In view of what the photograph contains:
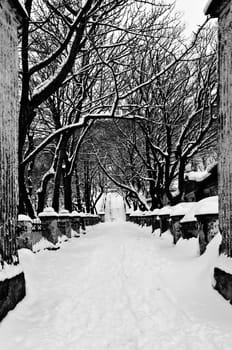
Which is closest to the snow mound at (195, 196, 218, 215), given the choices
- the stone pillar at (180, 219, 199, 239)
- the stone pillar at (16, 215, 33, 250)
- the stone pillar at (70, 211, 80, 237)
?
the stone pillar at (180, 219, 199, 239)

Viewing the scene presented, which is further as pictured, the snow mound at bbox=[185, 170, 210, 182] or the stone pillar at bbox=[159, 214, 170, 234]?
the snow mound at bbox=[185, 170, 210, 182]

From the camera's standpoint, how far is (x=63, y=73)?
11219 millimetres

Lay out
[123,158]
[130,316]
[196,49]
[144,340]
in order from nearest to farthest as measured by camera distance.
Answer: [144,340] → [130,316] → [196,49] → [123,158]

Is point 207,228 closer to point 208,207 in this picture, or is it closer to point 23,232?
point 208,207

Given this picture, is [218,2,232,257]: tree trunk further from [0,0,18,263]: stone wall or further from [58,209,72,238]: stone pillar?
[58,209,72,238]: stone pillar

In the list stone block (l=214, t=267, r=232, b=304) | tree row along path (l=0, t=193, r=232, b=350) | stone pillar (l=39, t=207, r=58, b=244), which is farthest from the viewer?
stone pillar (l=39, t=207, r=58, b=244)

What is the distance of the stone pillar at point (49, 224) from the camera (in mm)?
13930

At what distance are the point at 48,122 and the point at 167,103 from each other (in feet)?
20.7

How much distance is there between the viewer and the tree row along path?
4.36 metres

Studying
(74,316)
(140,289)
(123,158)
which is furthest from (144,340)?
(123,158)

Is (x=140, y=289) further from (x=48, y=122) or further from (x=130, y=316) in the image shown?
(x=48, y=122)

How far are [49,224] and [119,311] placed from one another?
8906 mm

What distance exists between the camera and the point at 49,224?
46.4 feet

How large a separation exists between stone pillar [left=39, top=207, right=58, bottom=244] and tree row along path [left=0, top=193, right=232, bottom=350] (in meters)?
4.25
